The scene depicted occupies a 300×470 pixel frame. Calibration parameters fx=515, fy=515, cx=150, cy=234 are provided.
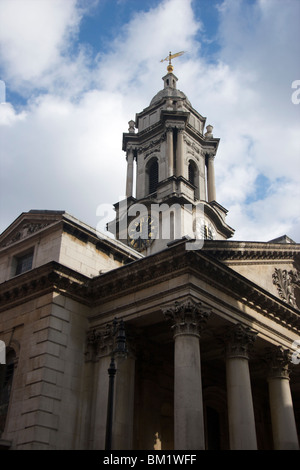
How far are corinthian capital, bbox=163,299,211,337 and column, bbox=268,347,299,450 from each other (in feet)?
20.3

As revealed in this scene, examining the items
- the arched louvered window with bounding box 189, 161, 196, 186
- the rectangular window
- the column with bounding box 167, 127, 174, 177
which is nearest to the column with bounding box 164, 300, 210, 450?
the rectangular window

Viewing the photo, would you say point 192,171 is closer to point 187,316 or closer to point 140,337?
point 140,337

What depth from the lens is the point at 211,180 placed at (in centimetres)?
4709

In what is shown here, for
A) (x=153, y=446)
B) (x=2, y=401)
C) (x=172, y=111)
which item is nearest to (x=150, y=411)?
(x=153, y=446)

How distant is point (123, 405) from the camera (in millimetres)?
20922

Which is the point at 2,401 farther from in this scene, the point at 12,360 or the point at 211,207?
the point at 211,207

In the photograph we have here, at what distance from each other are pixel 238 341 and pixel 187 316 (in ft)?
11.0

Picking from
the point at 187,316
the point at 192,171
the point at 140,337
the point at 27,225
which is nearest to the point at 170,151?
the point at 192,171

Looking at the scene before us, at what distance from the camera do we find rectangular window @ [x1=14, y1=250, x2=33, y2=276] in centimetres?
2588

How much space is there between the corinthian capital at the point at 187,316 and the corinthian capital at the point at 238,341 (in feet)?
7.59

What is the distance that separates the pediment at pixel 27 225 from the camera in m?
25.5

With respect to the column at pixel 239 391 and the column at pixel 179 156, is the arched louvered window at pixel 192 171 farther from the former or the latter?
the column at pixel 239 391

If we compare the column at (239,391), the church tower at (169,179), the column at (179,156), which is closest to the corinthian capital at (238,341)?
the column at (239,391)

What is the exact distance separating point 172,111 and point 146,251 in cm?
1500
